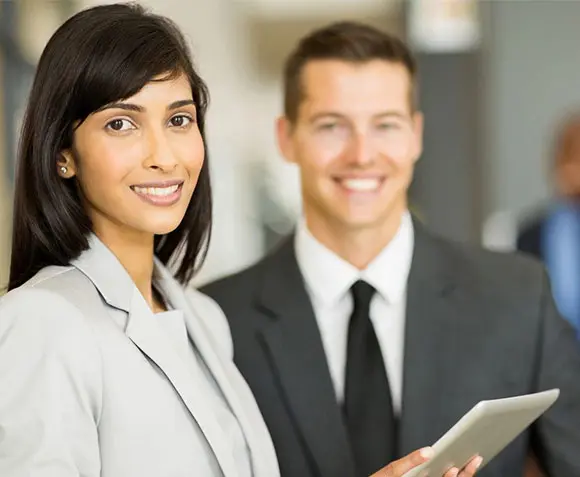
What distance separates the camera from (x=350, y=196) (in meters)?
2.50

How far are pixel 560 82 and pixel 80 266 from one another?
4.84 metres

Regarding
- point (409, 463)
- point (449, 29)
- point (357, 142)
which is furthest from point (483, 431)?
point (449, 29)

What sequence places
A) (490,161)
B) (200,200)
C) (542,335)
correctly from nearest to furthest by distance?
(200,200), (542,335), (490,161)

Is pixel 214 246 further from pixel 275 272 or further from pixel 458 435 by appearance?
pixel 458 435

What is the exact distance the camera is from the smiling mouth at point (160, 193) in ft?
5.55

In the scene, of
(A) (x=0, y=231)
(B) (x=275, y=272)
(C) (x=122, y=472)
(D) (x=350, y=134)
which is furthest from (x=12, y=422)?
(A) (x=0, y=231)

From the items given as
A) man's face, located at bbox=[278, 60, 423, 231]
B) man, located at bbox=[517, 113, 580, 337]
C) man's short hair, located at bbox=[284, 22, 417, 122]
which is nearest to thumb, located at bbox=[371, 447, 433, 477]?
man's face, located at bbox=[278, 60, 423, 231]

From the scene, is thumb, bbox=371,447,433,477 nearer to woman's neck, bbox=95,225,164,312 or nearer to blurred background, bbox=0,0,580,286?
woman's neck, bbox=95,225,164,312

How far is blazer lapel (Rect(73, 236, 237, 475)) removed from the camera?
168 cm

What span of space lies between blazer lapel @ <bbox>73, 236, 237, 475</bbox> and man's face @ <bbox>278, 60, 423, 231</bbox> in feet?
2.87

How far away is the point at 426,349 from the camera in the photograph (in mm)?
2340

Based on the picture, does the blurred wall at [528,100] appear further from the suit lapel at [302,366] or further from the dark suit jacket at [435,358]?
the suit lapel at [302,366]

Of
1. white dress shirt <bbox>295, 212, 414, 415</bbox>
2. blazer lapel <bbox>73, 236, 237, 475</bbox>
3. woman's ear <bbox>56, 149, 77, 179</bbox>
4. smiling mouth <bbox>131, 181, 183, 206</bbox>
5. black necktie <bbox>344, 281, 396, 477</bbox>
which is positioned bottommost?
black necktie <bbox>344, 281, 396, 477</bbox>

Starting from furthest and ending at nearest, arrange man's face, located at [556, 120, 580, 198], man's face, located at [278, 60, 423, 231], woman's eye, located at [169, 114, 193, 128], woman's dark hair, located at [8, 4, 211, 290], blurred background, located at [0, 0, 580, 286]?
blurred background, located at [0, 0, 580, 286] < man's face, located at [556, 120, 580, 198] < man's face, located at [278, 60, 423, 231] < woman's eye, located at [169, 114, 193, 128] < woman's dark hair, located at [8, 4, 211, 290]
